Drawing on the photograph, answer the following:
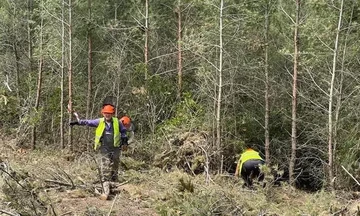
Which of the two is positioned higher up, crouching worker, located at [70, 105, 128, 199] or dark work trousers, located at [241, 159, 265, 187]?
crouching worker, located at [70, 105, 128, 199]

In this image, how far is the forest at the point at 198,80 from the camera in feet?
48.8

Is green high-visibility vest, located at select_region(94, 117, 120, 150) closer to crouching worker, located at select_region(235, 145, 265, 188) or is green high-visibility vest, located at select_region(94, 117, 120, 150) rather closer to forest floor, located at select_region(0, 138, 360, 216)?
forest floor, located at select_region(0, 138, 360, 216)

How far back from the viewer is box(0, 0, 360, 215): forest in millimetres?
14867

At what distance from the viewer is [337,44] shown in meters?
13.9

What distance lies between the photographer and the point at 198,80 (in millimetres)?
18469

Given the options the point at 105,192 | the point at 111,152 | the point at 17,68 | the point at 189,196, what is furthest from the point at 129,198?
the point at 17,68

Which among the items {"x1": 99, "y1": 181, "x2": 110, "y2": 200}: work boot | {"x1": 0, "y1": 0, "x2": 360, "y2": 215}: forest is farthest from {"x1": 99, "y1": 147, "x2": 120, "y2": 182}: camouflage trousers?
{"x1": 0, "y1": 0, "x2": 360, "y2": 215}: forest

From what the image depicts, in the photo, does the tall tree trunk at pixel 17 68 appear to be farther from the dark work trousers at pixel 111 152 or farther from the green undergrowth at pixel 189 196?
the green undergrowth at pixel 189 196

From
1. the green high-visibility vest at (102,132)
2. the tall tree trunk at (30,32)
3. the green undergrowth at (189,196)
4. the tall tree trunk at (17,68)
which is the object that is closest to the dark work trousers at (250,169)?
the green undergrowth at (189,196)

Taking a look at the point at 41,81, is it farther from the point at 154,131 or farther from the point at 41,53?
the point at 154,131

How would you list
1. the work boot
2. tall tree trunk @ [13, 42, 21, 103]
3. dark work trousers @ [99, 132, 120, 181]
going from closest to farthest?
the work boot, dark work trousers @ [99, 132, 120, 181], tall tree trunk @ [13, 42, 21, 103]

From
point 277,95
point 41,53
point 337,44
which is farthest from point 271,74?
point 41,53

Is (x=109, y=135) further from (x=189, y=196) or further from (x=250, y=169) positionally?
(x=250, y=169)

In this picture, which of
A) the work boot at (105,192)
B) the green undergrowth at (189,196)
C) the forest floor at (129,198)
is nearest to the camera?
the forest floor at (129,198)
